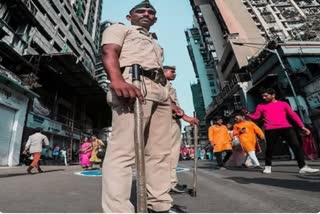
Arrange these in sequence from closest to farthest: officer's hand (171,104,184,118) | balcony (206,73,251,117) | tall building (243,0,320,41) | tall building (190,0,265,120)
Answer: officer's hand (171,104,184,118)
balcony (206,73,251,117)
tall building (190,0,265,120)
tall building (243,0,320,41)

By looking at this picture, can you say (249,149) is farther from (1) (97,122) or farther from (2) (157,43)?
(1) (97,122)

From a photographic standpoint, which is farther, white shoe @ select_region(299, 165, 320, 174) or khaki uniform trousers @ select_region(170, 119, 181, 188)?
white shoe @ select_region(299, 165, 320, 174)

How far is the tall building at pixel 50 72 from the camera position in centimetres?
1908

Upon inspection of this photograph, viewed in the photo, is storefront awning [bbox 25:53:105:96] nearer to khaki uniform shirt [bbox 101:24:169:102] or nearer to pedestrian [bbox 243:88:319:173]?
pedestrian [bbox 243:88:319:173]

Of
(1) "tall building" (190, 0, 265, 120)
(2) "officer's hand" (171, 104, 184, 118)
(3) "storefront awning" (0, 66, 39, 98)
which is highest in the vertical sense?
(1) "tall building" (190, 0, 265, 120)

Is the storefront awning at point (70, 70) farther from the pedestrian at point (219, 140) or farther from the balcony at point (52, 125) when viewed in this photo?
the pedestrian at point (219, 140)

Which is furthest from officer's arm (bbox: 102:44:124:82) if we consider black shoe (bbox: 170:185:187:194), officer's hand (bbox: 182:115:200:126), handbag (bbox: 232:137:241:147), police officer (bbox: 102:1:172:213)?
handbag (bbox: 232:137:241:147)

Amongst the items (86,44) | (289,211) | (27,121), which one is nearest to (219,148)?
(289,211)

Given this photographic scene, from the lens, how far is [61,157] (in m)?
24.4

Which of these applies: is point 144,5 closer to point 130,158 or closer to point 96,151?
point 130,158

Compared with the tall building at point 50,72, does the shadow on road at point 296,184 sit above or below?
below

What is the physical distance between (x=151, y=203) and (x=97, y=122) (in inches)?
1710

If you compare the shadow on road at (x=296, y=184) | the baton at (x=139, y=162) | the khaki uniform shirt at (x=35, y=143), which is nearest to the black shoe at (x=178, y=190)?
the shadow on road at (x=296, y=184)

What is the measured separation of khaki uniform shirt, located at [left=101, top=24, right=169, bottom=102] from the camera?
7.59ft
